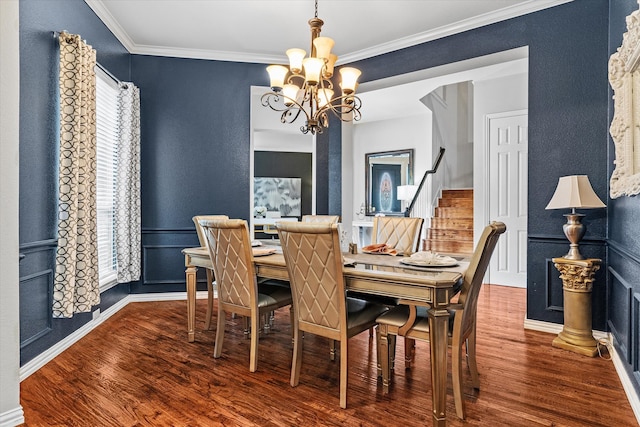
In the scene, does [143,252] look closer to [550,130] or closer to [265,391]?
[265,391]

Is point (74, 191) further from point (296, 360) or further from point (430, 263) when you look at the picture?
point (430, 263)

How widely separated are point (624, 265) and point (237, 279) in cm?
259

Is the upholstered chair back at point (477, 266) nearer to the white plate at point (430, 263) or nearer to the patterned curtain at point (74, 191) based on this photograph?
the white plate at point (430, 263)

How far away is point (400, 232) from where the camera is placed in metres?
3.54

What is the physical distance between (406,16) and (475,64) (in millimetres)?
927

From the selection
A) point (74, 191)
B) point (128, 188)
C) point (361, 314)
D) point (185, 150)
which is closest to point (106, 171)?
point (128, 188)

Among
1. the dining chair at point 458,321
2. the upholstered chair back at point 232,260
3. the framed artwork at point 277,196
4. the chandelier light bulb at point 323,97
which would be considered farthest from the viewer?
the framed artwork at point 277,196

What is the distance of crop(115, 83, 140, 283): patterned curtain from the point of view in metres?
4.22

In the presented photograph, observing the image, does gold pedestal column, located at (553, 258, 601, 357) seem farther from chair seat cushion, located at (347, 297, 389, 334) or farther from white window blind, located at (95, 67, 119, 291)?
white window blind, located at (95, 67, 119, 291)

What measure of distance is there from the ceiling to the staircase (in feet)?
11.1

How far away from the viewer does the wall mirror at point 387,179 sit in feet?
26.1

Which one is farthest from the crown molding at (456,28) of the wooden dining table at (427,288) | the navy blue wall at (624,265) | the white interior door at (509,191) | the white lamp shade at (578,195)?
the wooden dining table at (427,288)

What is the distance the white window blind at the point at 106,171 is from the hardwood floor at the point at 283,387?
0.90 metres

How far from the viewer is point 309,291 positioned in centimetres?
230
